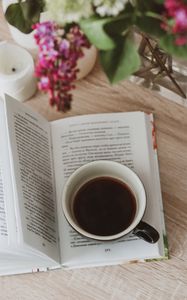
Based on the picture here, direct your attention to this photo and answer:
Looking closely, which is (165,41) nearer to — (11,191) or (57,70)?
(57,70)

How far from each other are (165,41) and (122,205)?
31 centimetres

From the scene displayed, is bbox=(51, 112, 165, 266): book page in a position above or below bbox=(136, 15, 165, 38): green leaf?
below

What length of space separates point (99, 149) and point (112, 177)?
55 millimetres

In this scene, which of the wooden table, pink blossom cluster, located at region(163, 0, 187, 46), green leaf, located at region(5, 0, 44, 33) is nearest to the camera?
pink blossom cluster, located at region(163, 0, 187, 46)

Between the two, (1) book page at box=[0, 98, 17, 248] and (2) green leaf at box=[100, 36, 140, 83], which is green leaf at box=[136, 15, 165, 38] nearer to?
(2) green leaf at box=[100, 36, 140, 83]

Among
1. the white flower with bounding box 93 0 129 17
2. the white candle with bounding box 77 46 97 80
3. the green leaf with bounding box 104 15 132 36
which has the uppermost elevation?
the white flower with bounding box 93 0 129 17

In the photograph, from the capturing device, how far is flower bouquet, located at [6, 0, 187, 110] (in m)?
0.49

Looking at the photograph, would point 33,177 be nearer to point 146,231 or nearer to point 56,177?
point 56,177

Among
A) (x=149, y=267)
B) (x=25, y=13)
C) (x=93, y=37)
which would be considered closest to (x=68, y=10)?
(x=93, y=37)

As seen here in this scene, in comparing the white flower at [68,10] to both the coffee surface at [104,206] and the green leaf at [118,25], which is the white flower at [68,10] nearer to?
the green leaf at [118,25]

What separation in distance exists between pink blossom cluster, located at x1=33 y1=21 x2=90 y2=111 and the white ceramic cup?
247 mm

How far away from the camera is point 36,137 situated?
0.79 m

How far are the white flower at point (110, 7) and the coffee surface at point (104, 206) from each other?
12.3 inches

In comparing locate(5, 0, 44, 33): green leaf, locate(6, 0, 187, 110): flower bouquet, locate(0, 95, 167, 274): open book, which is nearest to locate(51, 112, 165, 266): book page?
locate(0, 95, 167, 274): open book
